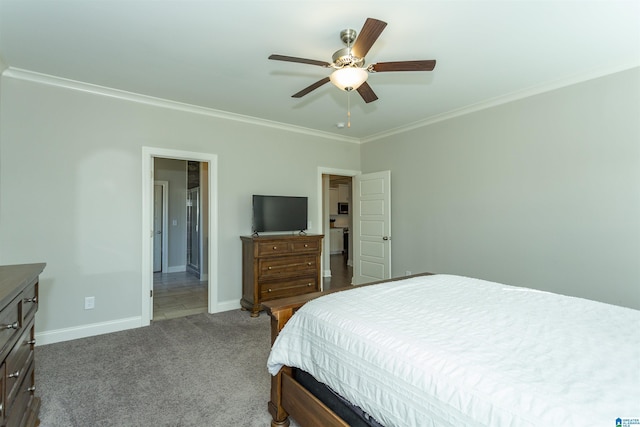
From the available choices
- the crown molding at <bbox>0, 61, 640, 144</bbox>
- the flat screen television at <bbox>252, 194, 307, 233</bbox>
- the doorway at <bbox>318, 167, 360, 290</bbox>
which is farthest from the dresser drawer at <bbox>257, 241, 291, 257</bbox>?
the doorway at <bbox>318, 167, 360, 290</bbox>

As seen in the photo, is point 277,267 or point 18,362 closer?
point 18,362

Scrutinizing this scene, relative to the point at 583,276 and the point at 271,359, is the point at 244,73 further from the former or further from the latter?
the point at 583,276

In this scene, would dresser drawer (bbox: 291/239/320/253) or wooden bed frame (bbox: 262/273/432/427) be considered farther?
dresser drawer (bbox: 291/239/320/253)

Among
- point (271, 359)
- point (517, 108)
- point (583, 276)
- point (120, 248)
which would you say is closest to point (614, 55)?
point (517, 108)

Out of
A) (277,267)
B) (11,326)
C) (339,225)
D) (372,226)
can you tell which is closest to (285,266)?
(277,267)

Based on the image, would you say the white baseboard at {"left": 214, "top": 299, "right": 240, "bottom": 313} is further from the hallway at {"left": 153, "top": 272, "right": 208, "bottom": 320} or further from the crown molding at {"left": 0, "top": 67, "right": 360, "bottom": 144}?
the crown molding at {"left": 0, "top": 67, "right": 360, "bottom": 144}

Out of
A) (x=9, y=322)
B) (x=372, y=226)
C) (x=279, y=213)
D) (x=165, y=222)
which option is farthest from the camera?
(x=165, y=222)

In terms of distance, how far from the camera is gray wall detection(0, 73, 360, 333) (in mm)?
2941

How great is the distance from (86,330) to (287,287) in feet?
7.08

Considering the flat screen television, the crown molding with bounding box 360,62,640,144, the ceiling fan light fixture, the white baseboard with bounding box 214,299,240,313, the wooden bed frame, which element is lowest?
the white baseboard with bounding box 214,299,240,313

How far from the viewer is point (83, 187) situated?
3219 millimetres

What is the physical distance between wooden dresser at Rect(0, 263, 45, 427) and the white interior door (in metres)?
3.95

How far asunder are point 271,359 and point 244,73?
2.44 metres

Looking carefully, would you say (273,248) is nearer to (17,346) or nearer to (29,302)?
(29,302)
